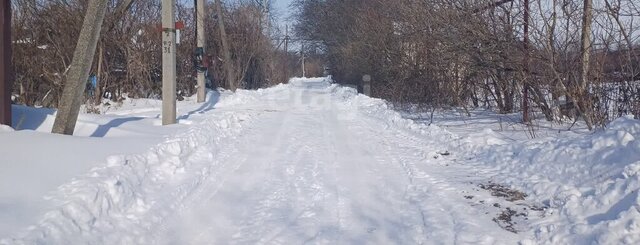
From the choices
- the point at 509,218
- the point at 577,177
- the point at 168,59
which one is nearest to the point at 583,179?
the point at 577,177

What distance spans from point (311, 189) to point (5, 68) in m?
5.03

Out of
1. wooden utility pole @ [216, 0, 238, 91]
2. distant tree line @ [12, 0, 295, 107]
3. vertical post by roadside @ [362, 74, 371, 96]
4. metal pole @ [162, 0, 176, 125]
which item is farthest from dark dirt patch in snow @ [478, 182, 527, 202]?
wooden utility pole @ [216, 0, 238, 91]

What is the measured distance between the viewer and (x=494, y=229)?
5.34 meters

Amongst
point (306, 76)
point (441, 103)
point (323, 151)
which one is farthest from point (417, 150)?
point (306, 76)

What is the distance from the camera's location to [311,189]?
6.92m

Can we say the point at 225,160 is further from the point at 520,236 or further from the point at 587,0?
the point at 587,0

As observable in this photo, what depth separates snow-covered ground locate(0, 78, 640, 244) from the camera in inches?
201

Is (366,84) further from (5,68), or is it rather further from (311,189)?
(311,189)

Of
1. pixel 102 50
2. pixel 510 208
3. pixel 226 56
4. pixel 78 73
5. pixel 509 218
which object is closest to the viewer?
pixel 509 218

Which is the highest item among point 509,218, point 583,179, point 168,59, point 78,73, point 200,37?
point 200,37

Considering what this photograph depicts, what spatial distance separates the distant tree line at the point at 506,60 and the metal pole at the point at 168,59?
240 inches

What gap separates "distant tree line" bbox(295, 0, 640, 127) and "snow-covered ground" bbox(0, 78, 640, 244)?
1142 millimetres

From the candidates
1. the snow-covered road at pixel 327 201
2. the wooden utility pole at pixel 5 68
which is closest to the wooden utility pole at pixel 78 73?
the wooden utility pole at pixel 5 68

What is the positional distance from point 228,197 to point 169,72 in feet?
21.4
